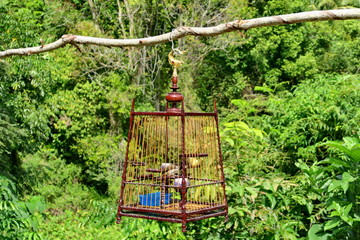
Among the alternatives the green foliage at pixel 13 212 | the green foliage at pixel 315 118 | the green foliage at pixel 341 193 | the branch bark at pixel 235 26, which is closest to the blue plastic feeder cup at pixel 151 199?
the branch bark at pixel 235 26

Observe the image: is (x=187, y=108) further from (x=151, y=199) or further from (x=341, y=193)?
(x=151, y=199)

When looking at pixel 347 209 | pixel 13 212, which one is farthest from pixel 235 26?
pixel 13 212

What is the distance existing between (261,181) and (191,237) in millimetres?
709

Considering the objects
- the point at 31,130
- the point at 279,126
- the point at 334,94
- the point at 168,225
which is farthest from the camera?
the point at 31,130

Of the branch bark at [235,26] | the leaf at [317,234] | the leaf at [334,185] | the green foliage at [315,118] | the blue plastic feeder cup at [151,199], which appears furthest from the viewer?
the green foliage at [315,118]

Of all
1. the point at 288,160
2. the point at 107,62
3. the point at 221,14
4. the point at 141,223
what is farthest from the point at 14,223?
the point at 221,14

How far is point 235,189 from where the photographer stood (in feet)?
10.8

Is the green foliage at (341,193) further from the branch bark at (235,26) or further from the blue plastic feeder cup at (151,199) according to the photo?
the branch bark at (235,26)

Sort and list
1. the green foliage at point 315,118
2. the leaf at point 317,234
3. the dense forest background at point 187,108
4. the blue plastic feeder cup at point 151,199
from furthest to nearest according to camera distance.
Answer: the green foliage at point 315,118 < the dense forest background at point 187,108 < the leaf at point 317,234 < the blue plastic feeder cup at point 151,199

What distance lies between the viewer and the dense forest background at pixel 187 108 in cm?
352

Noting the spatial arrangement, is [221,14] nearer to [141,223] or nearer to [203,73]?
[203,73]

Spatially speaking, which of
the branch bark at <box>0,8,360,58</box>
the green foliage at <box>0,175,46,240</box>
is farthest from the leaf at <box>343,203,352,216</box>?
the green foliage at <box>0,175,46,240</box>

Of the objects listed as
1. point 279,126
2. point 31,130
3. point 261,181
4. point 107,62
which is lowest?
point 261,181

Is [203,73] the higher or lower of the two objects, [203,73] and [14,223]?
the higher
